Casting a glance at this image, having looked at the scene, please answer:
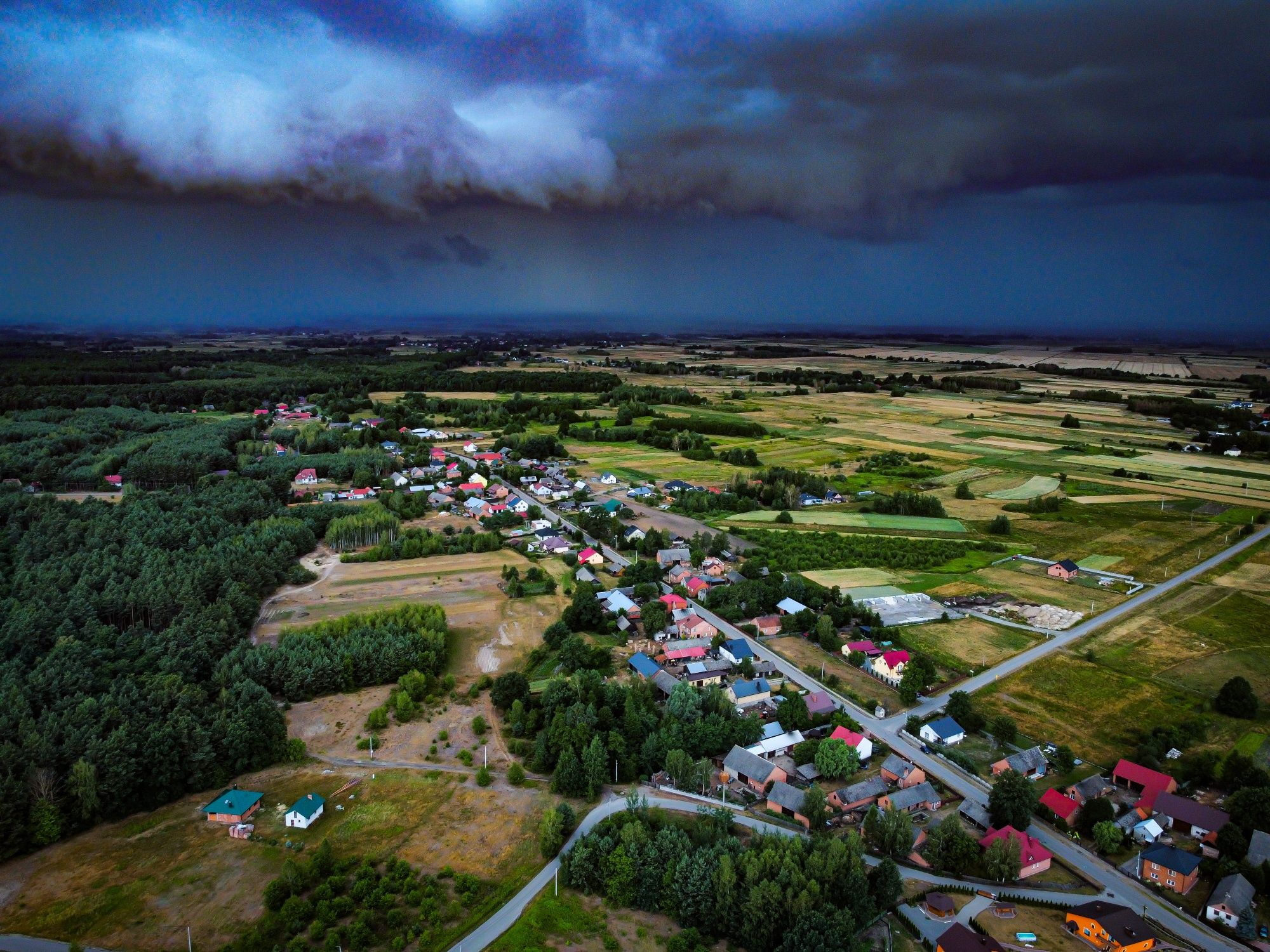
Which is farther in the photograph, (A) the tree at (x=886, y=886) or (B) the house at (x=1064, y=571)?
(B) the house at (x=1064, y=571)

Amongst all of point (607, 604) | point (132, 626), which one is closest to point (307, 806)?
point (132, 626)

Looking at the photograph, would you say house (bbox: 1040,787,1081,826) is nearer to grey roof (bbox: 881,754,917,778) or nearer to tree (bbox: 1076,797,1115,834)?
tree (bbox: 1076,797,1115,834)

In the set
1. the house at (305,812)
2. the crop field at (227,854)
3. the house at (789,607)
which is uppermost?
the house at (789,607)

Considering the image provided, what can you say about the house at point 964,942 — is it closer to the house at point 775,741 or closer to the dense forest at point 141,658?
the house at point 775,741

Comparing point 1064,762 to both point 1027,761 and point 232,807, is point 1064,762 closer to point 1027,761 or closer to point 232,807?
point 1027,761

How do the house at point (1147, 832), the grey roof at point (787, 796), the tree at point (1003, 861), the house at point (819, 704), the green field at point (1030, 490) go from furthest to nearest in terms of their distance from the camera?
the green field at point (1030, 490), the house at point (819, 704), the grey roof at point (787, 796), the house at point (1147, 832), the tree at point (1003, 861)

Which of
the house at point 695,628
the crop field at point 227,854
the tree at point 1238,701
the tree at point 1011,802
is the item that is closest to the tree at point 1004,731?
the tree at point 1011,802

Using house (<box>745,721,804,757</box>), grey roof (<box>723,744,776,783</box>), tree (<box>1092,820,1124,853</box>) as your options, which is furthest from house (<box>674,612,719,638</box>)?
tree (<box>1092,820,1124,853</box>)
